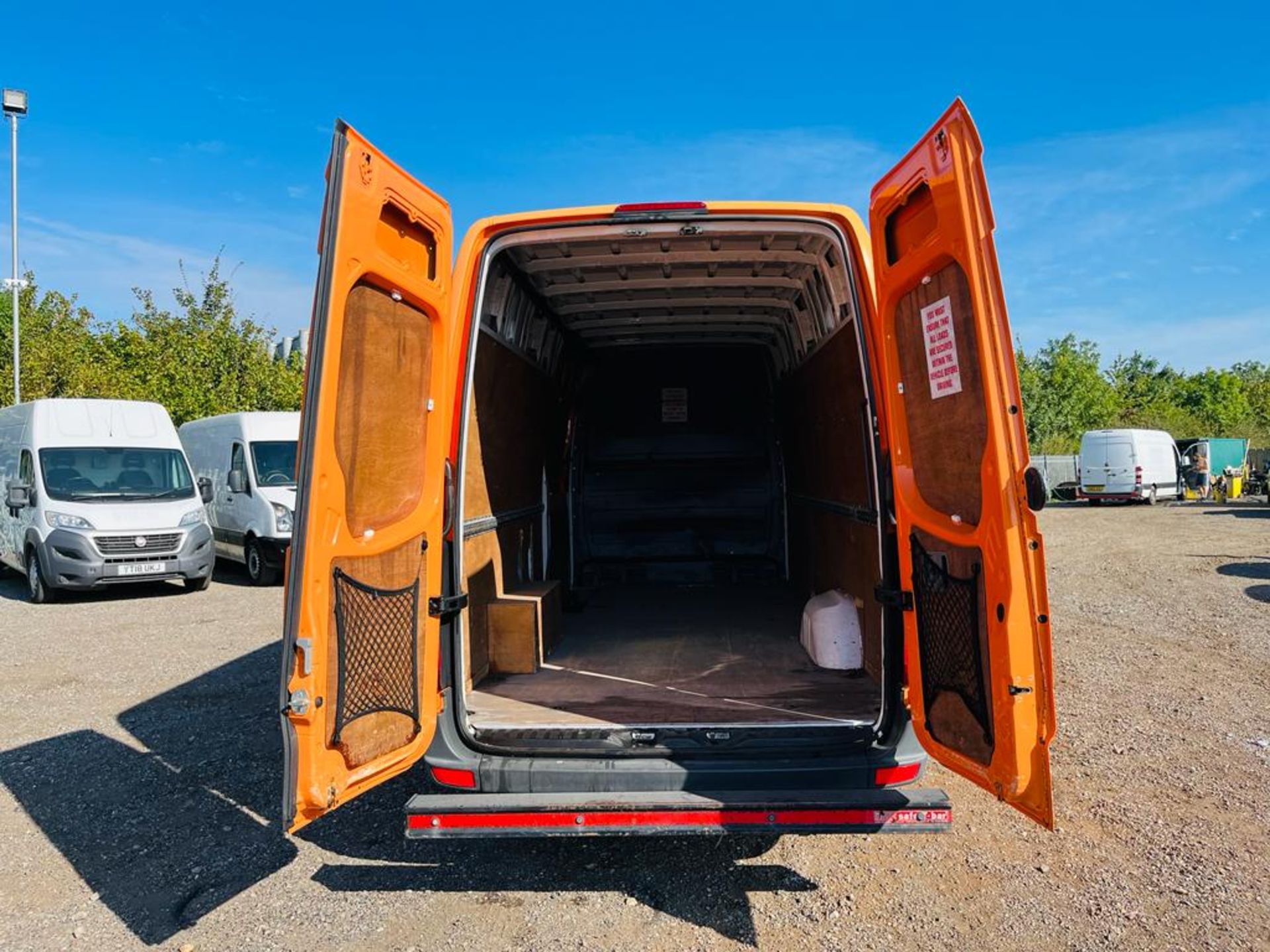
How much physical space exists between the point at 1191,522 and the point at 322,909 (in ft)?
70.3

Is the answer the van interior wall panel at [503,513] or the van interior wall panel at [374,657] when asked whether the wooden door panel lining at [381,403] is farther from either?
the van interior wall panel at [503,513]

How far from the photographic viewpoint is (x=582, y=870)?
3.48m

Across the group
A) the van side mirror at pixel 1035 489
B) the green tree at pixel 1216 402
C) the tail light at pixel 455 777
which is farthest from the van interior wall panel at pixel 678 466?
the green tree at pixel 1216 402

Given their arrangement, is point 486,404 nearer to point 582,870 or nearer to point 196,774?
point 582,870

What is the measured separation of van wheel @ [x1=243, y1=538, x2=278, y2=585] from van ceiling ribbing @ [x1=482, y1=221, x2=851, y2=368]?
7843 mm

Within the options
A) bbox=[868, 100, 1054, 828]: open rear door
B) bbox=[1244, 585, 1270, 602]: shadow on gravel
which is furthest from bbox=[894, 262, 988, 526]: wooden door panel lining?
bbox=[1244, 585, 1270, 602]: shadow on gravel

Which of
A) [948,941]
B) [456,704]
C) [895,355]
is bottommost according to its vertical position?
[948,941]

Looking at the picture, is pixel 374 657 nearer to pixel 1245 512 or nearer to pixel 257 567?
pixel 257 567

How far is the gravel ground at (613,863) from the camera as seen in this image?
3.05 metres

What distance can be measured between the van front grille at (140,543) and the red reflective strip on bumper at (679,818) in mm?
9231

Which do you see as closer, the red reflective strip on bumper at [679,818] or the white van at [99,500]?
the red reflective strip on bumper at [679,818]

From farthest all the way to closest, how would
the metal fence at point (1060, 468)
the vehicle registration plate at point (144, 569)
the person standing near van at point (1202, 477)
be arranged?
the metal fence at point (1060, 468)
the person standing near van at point (1202, 477)
the vehicle registration plate at point (144, 569)

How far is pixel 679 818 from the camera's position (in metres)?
2.86

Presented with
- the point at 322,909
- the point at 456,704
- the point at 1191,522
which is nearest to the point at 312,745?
the point at 456,704
